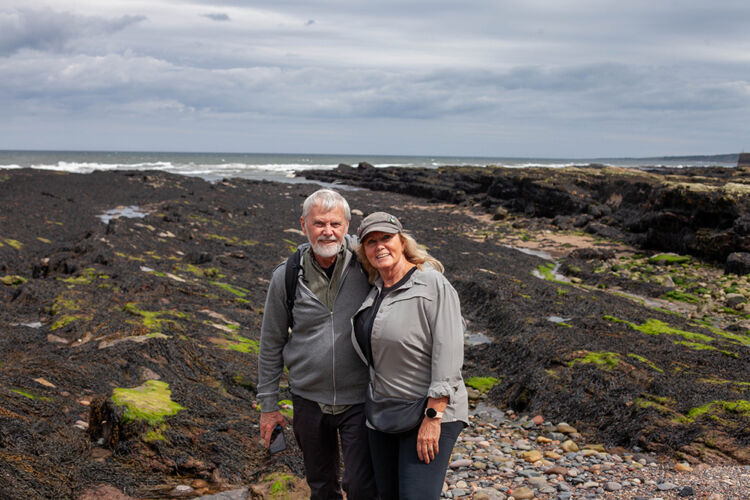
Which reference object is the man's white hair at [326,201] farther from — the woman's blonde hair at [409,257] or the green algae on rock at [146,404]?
the green algae on rock at [146,404]

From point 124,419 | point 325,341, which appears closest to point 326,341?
point 325,341

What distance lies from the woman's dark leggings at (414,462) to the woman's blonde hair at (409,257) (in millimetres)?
880

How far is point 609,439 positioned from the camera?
655 cm

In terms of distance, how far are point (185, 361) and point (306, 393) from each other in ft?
14.0

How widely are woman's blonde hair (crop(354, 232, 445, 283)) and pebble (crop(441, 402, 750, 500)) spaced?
2.89 meters

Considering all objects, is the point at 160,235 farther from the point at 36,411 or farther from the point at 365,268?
the point at 365,268

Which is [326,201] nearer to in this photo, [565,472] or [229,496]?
[229,496]

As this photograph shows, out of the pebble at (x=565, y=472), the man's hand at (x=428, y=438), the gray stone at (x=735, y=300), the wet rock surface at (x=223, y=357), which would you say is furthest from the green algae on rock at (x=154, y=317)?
the gray stone at (x=735, y=300)

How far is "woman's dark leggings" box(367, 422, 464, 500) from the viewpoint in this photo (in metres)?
3.05

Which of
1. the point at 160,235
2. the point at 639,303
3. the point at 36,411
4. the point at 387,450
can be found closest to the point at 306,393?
the point at 387,450

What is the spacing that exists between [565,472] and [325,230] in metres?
4.03

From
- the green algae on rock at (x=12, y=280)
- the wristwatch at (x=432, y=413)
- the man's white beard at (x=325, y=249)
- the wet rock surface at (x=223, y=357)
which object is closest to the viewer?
the wristwatch at (x=432, y=413)

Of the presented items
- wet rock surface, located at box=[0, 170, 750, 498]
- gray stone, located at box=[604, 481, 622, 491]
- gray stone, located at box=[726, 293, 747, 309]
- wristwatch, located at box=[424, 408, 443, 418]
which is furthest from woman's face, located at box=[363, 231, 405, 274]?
gray stone, located at box=[726, 293, 747, 309]

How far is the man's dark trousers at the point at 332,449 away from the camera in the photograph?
131 inches
